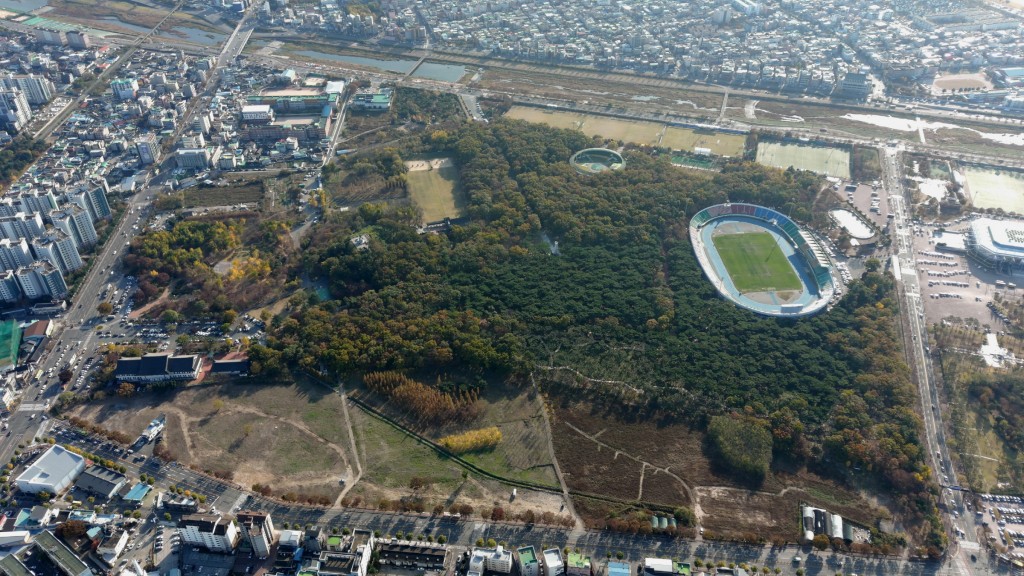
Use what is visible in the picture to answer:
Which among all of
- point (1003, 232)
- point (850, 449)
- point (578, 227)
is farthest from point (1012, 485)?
point (578, 227)

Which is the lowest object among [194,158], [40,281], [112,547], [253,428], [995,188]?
[995,188]

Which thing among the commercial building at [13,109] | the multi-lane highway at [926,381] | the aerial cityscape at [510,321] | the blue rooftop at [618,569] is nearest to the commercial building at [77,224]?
the aerial cityscape at [510,321]

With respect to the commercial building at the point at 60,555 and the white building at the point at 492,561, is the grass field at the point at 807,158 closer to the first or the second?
the white building at the point at 492,561

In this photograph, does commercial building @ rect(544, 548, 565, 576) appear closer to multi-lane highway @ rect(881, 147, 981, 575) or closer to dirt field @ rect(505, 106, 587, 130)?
multi-lane highway @ rect(881, 147, 981, 575)

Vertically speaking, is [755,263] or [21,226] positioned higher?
[21,226]

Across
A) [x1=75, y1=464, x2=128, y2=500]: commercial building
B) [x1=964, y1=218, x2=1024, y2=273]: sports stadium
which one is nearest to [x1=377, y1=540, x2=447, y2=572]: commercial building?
[x1=75, y1=464, x2=128, y2=500]: commercial building

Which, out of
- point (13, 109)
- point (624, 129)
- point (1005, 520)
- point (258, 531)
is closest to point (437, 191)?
point (624, 129)

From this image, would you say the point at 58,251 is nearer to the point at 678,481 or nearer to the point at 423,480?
the point at 423,480
